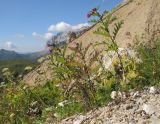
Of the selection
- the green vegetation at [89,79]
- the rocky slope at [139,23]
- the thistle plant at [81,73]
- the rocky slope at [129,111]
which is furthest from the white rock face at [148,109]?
the rocky slope at [139,23]

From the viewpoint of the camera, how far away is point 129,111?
6652 mm

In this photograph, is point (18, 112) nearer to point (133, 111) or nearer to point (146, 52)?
point (146, 52)

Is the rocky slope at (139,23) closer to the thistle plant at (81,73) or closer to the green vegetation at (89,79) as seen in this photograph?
the green vegetation at (89,79)

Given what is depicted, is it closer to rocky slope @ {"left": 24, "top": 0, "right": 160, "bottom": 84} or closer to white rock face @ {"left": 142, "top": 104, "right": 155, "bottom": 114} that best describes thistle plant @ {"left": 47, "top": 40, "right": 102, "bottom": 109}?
white rock face @ {"left": 142, "top": 104, "right": 155, "bottom": 114}

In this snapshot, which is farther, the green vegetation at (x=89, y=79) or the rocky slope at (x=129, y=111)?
the green vegetation at (x=89, y=79)

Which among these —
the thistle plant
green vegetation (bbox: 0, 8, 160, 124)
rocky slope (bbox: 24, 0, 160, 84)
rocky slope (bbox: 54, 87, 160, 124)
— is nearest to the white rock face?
rocky slope (bbox: 54, 87, 160, 124)

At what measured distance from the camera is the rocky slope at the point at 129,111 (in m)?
6.25

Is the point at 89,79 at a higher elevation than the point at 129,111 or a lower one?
higher

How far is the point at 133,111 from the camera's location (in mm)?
6586

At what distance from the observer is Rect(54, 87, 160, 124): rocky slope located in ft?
20.5

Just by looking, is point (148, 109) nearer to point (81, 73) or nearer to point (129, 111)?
point (129, 111)

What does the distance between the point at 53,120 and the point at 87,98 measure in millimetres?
987

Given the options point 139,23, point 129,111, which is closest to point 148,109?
point 129,111

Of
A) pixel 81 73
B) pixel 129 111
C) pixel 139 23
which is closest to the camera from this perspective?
pixel 129 111
